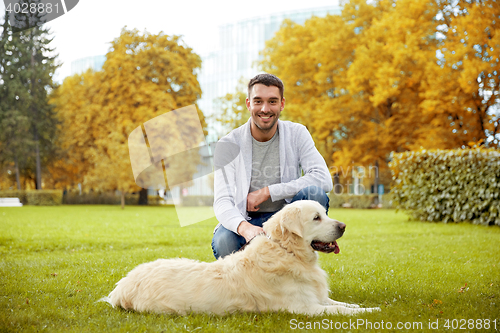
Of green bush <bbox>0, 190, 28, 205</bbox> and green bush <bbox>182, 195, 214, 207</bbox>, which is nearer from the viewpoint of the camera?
A: green bush <bbox>0, 190, 28, 205</bbox>


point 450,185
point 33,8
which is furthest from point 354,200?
point 33,8

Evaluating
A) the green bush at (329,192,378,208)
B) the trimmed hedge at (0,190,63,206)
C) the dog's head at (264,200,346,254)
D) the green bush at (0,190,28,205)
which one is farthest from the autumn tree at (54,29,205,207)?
the dog's head at (264,200,346,254)

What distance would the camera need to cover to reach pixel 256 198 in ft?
14.8

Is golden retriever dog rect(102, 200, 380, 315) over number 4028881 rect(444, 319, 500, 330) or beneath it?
over

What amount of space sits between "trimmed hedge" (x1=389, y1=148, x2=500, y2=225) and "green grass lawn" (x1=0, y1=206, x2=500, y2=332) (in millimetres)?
1601

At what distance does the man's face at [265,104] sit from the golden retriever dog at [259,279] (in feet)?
4.14

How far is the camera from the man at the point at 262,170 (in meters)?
4.41

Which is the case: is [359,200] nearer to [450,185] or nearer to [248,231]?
[450,185]

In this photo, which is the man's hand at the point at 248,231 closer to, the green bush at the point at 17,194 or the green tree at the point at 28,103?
the green bush at the point at 17,194

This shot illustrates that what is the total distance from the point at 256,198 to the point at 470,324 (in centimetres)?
230

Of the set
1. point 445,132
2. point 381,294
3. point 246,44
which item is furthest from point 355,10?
point 246,44

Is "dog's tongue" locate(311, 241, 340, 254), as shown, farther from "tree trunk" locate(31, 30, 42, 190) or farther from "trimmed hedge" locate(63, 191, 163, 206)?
"tree trunk" locate(31, 30, 42, 190)

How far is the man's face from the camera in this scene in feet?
15.0

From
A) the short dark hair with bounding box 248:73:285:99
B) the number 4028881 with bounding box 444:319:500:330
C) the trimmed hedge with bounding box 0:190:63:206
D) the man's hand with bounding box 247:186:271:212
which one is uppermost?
the short dark hair with bounding box 248:73:285:99
